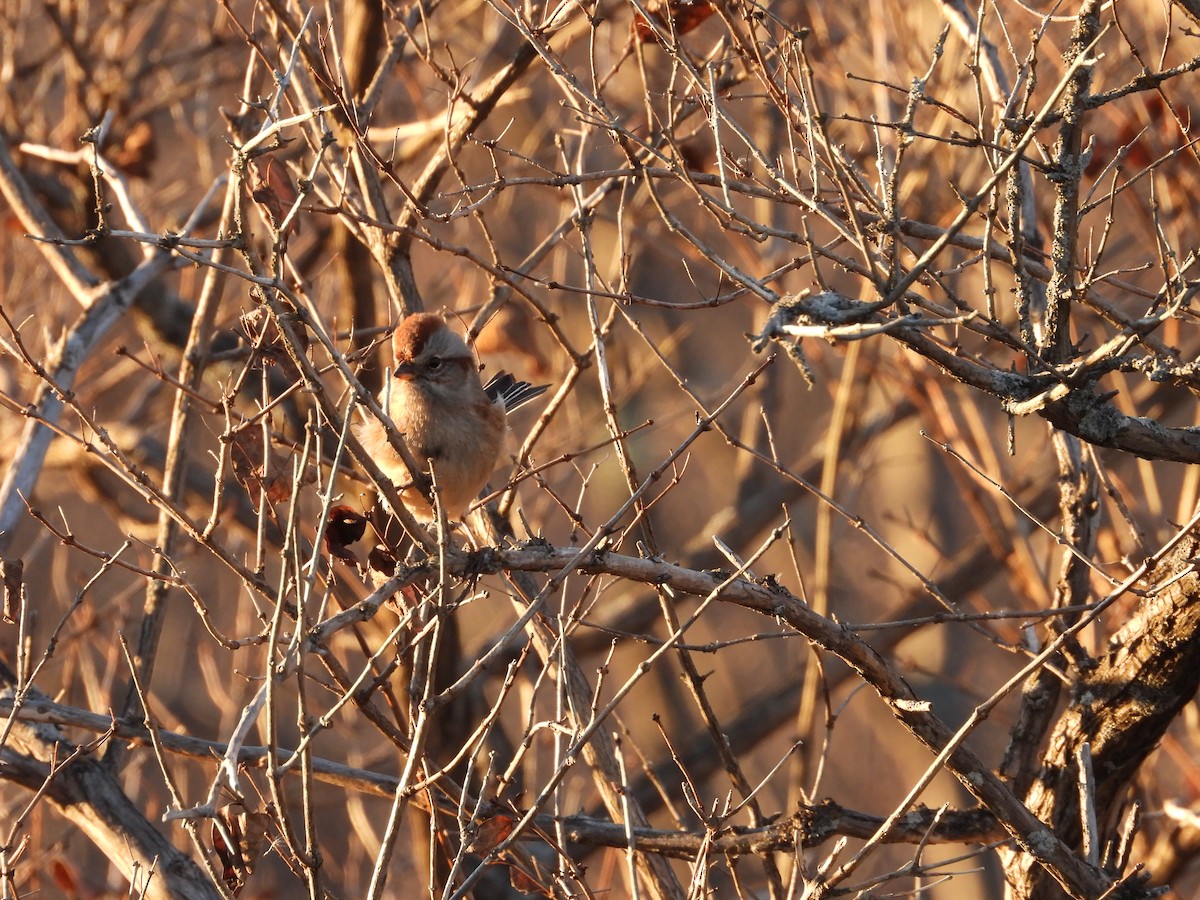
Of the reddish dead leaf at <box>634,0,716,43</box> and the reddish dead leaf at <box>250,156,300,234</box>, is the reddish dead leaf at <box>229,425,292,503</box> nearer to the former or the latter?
the reddish dead leaf at <box>250,156,300,234</box>

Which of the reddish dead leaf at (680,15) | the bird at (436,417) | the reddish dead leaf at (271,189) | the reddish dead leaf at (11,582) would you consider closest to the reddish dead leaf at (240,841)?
the reddish dead leaf at (11,582)

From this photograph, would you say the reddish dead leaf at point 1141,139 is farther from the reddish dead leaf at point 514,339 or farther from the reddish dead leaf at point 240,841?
the reddish dead leaf at point 240,841

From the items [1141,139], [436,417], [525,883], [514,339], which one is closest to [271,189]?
[436,417]

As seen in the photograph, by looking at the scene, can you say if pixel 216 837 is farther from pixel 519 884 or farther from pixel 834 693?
pixel 834 693

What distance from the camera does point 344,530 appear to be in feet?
10.7

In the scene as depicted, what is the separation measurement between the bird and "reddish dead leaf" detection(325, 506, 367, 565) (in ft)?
3.27

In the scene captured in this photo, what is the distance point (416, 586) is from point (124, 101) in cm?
504

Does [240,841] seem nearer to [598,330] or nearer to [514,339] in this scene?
[598,330]

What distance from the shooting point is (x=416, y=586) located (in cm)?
331

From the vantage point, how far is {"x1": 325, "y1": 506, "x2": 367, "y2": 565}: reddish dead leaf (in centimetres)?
323

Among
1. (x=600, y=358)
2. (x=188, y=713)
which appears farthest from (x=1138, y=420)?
(x=188, y=713)

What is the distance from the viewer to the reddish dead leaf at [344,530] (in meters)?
3.23

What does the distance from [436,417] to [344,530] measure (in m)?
1.21

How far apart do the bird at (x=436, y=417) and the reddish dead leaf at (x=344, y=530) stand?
100 centimetres
